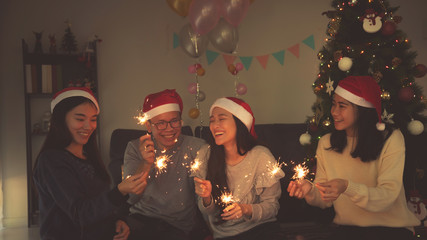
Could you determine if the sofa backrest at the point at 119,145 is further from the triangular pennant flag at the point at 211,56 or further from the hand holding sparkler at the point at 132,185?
the hand holding sparkler at the point at 132,185

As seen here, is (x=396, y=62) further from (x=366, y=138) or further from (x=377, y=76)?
(x=366, y=138)

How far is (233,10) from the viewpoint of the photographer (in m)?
4.05

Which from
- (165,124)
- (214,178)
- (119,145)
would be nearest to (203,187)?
(214,178)

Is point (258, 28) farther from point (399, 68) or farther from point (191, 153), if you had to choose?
point (191, 153)

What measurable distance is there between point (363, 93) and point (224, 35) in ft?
7.52

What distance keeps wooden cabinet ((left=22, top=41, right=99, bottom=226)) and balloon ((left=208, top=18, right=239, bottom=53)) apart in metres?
1.52

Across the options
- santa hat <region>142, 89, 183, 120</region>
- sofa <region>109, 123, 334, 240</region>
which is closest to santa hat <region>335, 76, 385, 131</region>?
sofa <region>109, 123, 334, 240</region>

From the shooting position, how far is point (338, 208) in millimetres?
2379

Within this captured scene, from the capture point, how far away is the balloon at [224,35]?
4.30m

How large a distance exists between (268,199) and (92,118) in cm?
117

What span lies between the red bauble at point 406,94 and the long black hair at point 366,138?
1.19ft

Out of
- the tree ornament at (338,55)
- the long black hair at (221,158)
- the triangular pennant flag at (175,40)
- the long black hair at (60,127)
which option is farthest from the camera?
the triangular pennant flag at (175,40)

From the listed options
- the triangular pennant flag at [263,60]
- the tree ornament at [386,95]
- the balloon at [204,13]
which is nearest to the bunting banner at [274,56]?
the triangular pennant flag at [263,60]

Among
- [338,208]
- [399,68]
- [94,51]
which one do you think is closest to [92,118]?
[338,208]
